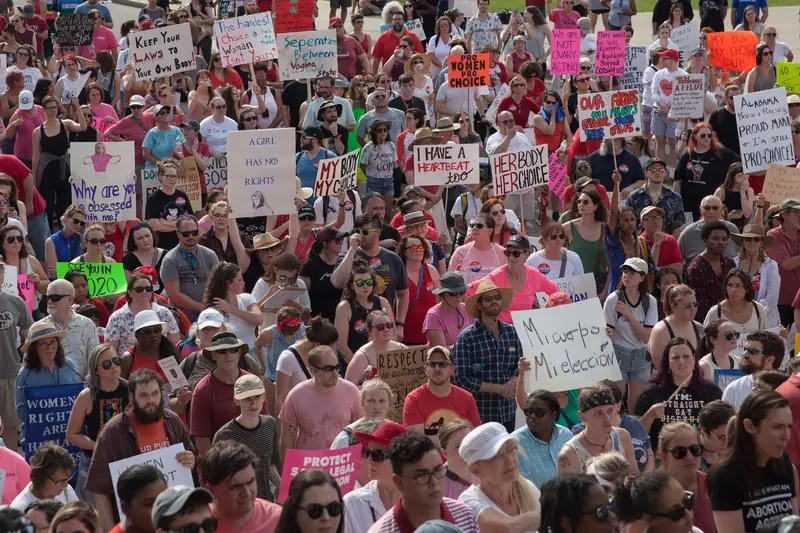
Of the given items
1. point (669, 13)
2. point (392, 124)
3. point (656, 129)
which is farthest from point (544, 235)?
point (669, 13)

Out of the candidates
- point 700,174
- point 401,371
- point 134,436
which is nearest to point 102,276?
point 401,371

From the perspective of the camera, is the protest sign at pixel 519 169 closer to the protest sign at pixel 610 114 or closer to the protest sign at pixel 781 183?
the protest sign at pixel 610 114

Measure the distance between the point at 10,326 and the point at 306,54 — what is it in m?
8.71

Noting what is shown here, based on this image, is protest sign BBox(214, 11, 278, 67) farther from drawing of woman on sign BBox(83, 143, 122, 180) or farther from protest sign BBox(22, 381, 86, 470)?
protest sign BBox(22, 381, 86, 470)

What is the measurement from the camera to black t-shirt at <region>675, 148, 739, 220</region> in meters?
15.4

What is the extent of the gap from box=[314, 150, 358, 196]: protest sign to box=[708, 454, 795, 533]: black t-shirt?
748 cm

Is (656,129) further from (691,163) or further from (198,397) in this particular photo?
(198,397)

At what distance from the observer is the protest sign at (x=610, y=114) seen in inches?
616

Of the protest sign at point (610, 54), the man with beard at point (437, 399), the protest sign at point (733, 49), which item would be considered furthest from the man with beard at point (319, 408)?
the protest sign at point (733, 49)

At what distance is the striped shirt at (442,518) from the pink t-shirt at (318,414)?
249cm

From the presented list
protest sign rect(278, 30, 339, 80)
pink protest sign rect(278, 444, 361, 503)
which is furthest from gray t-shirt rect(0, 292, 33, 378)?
protest sign rect(278, 30, 339, 80)

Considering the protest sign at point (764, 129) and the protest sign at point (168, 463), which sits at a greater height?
the protest sign at point (764, 129)

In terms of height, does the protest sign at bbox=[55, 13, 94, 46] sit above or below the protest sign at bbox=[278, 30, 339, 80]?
above

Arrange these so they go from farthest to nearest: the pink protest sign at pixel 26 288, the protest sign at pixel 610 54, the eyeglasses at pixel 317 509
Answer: the protest sign at pixel 610 54, the pink protest sign at pixel 26 288, the eyeglasses at pixel 317 509
